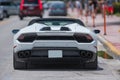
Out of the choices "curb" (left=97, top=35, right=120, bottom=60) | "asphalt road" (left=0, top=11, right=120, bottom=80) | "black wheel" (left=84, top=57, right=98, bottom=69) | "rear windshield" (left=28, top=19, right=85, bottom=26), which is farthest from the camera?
"curb" (left=97, top=35, right=120, bottom=60)

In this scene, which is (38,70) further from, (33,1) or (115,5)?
(115,5)

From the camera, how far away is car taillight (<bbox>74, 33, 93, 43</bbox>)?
1199 centimetres

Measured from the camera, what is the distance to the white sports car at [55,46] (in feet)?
39.0

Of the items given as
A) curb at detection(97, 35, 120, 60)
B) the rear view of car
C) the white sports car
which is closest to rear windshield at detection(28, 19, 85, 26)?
the white sports car

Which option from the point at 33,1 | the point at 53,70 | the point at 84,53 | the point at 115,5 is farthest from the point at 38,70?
the point at 115,5

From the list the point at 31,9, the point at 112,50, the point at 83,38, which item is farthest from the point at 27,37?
the point at 31,9

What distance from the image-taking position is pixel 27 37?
1205 centimetres

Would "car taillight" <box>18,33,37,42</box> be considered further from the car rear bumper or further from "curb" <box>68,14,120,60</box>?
"curb" <box>68,14,120,60</box>

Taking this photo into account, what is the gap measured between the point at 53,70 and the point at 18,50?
1.01 meters

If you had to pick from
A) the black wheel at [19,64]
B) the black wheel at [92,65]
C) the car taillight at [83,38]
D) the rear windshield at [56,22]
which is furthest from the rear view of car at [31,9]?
the car taillight at [83,38]

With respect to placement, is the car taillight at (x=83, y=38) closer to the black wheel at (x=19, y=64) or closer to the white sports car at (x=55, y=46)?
the white sports car at (x=55, y=46)

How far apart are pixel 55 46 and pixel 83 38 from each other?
70cm

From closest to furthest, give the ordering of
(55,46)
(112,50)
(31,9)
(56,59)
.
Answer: (55,46), (56,59), (112,50), (31,9)

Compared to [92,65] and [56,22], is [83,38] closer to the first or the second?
[92,65]
